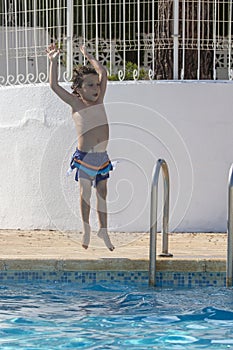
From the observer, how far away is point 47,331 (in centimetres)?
646

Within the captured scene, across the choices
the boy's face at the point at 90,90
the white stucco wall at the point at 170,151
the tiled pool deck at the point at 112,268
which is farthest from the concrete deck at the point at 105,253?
the boy's face at the point at 90,90

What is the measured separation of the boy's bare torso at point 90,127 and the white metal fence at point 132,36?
215cm

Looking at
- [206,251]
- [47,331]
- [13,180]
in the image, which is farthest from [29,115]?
[47,331]

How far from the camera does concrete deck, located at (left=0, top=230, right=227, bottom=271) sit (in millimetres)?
8102

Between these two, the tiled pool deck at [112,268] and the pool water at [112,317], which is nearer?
the pool water at [112,317]

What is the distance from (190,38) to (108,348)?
18.5ft

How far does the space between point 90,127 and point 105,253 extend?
1174 mm

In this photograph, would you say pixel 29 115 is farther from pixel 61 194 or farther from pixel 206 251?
pixel 206 251

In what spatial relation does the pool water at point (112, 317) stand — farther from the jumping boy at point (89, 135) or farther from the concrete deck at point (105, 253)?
the jumping boy at point (89, 135)

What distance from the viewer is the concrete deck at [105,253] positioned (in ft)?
26.6

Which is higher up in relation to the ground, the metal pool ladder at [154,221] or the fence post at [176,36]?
the fence post at [176,36]

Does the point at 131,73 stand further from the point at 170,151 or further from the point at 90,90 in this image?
the point at 90,90

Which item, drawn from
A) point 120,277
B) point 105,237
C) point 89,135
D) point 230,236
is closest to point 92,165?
point 89,135

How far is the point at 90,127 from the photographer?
28.8ft
